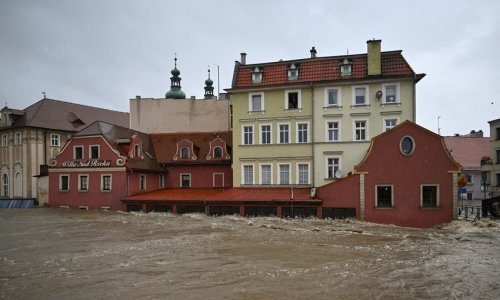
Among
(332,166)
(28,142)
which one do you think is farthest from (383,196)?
(28,142)

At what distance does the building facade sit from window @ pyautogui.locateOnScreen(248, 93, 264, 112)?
26.6 m

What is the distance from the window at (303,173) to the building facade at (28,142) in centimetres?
3003

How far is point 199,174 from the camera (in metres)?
38.2

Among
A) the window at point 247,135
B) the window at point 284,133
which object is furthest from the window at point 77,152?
the window at point 284,133

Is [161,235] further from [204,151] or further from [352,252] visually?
[204,151]

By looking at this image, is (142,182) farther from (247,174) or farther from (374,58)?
(374,58)

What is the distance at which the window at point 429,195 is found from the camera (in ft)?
89.9

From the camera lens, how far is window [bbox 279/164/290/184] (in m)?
33.2

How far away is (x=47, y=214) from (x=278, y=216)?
742 inches

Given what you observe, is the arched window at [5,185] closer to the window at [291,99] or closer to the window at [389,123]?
the window at [291,99]

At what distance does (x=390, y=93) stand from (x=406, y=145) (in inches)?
218

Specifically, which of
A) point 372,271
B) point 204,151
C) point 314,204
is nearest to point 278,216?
point 314,204

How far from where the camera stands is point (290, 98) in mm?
33781

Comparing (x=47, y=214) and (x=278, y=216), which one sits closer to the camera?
(x=278, y=216)
